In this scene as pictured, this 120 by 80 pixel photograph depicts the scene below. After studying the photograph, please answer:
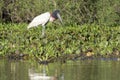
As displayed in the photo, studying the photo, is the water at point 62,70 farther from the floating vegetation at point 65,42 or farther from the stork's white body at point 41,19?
the stork's white body at point 41,19

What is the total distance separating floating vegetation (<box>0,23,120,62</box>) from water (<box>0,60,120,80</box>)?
0.96 meters

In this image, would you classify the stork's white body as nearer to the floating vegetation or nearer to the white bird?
the white bird

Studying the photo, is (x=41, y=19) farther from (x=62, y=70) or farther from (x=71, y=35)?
(x=62, y=70)

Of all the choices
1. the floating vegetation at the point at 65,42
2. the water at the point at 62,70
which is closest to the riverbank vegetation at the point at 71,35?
the floating vegetation at the point at 65,42

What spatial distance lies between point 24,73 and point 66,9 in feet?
21.3

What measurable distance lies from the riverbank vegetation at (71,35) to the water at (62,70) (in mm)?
757

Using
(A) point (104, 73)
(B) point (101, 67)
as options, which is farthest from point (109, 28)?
(A) point (104, 73)

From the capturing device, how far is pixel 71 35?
1588 centimetres

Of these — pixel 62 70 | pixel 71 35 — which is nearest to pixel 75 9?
pixel 71 35

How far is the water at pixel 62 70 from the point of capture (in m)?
11.3

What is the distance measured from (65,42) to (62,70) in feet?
10.4

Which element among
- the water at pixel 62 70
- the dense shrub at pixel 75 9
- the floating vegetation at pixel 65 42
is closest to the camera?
the water at pixel 62 70

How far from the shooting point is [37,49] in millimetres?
14734

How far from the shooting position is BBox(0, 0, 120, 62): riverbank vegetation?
15031 mm
